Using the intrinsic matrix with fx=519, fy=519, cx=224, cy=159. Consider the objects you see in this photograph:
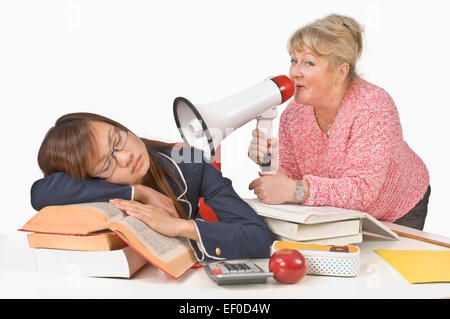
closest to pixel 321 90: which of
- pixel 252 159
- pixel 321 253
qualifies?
pixel 252 159

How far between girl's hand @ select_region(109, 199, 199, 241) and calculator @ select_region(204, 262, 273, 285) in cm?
19

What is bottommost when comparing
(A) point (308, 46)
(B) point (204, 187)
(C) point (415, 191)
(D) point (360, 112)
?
(C) point (415, 191)

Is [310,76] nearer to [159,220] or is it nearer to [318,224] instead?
[318,224]

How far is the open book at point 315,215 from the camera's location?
1.72m

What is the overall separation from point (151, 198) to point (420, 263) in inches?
36.0

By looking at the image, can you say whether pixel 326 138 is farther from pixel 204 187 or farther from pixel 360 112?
pixel 204 187

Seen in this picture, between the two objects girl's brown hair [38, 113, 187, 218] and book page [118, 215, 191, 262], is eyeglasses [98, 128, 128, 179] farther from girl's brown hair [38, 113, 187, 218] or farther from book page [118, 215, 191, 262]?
book page [118, 215, 191, 262]

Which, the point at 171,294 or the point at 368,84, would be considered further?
the point at 368,84

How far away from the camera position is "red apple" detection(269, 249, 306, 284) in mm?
1452

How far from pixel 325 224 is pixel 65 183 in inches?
34.5

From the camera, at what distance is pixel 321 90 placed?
219 cm

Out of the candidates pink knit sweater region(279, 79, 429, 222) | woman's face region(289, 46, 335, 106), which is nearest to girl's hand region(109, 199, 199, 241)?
pink knit sweater region(279, 79, 429, 222)

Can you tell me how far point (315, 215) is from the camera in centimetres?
171

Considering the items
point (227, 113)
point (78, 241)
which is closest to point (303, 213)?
point (227, 113)
